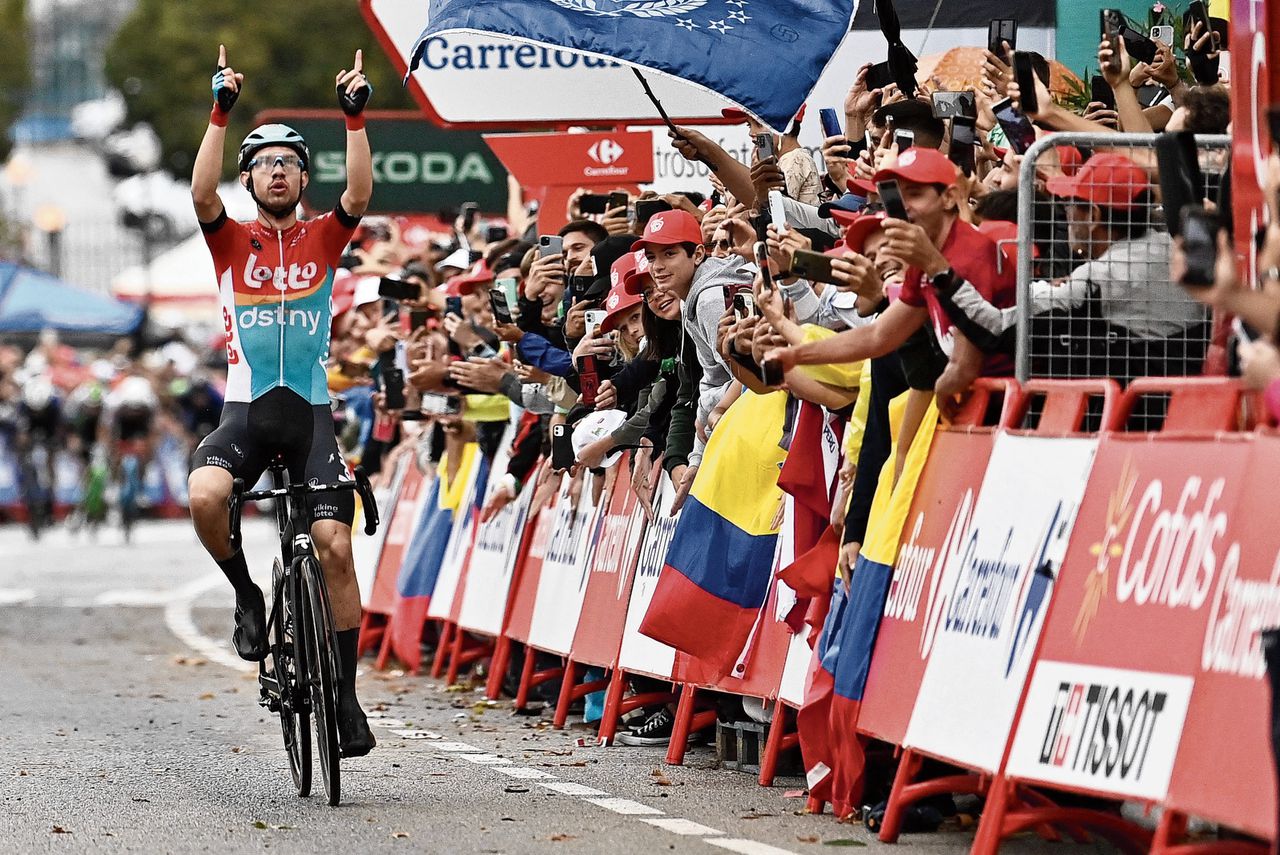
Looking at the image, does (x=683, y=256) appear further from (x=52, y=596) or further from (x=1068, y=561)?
(x=52, y=596)

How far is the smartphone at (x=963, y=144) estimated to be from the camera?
991 cm

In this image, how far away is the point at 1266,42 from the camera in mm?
7754

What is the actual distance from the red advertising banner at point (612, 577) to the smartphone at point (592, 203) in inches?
87.8

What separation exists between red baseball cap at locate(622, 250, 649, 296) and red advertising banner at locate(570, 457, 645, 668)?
1.03 m

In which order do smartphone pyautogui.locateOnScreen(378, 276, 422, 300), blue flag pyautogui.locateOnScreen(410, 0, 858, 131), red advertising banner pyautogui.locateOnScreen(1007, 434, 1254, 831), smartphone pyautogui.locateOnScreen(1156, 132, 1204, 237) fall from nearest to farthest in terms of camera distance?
red advertising banner pyautogui.locateOnScreen(1007, 434, 1254, 831)
smartphone pyautogui.locateOnScreen(1156, 132, 1204, 237)
blue flag pyautogui.locateOnScreen(410, 0, 858, 131)
smartphone pyautogui.locateOnScreen(378, 276, 422, 300)

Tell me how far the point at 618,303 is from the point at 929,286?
13.3 feet

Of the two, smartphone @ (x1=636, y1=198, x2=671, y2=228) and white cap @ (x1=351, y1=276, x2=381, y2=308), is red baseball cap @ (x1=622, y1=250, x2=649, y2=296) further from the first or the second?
white cap @ (x1=351, y1=276, x2=381, y2=308)

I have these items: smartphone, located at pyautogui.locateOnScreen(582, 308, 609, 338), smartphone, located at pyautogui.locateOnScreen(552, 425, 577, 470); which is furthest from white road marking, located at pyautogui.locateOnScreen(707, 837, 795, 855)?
smartphone, located at pyautogui.locateOnScreen(552, 425, 577, 470)

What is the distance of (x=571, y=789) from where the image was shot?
1020 centimetres

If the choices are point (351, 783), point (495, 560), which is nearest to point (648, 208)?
point (351, 783)

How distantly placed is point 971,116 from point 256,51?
6396 cm

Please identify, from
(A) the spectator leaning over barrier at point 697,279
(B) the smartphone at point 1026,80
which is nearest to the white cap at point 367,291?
(A) the spectator leaning over barrier at point 697,279

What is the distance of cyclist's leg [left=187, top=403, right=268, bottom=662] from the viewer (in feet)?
33.5

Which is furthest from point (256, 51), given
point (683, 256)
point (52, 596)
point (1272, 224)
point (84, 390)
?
point (1272, 224)
